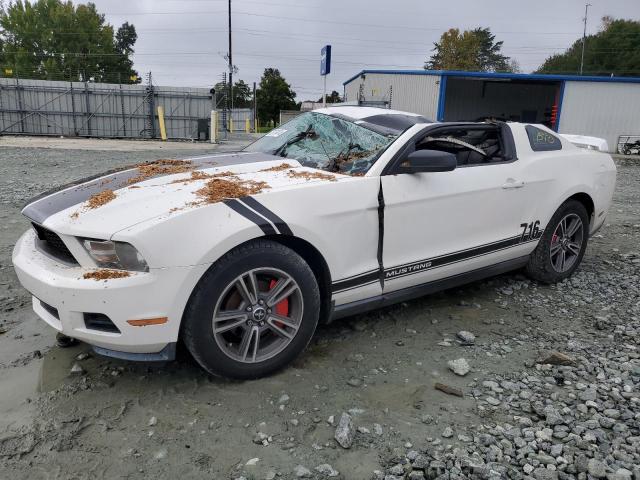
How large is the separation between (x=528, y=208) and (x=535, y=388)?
1730 mm

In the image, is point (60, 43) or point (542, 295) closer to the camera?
point (542, 295)

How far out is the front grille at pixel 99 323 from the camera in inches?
99.5

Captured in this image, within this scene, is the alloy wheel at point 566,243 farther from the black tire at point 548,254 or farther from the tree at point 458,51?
the tree at point 458,51

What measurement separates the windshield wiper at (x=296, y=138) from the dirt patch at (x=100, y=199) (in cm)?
133

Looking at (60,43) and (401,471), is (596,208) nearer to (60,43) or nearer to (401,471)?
(401,471)

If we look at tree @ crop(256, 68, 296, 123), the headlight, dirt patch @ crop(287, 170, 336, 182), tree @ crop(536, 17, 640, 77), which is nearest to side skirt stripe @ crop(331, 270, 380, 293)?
dirt patch @ crop(287, 170, 336, 182)

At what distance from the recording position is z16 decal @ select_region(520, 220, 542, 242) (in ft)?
13.8

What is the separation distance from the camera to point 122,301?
2453 millimetres

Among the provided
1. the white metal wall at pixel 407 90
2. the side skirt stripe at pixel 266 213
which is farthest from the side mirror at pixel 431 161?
the white metal wall at pixel 407 90

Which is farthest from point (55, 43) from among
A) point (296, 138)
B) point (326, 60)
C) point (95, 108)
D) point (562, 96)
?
point (296, 138)

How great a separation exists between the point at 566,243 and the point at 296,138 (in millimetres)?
2601

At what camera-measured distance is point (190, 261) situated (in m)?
2.51

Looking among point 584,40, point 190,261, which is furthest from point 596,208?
point 584,40

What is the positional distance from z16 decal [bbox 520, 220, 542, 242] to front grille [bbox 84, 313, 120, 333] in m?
3.12
